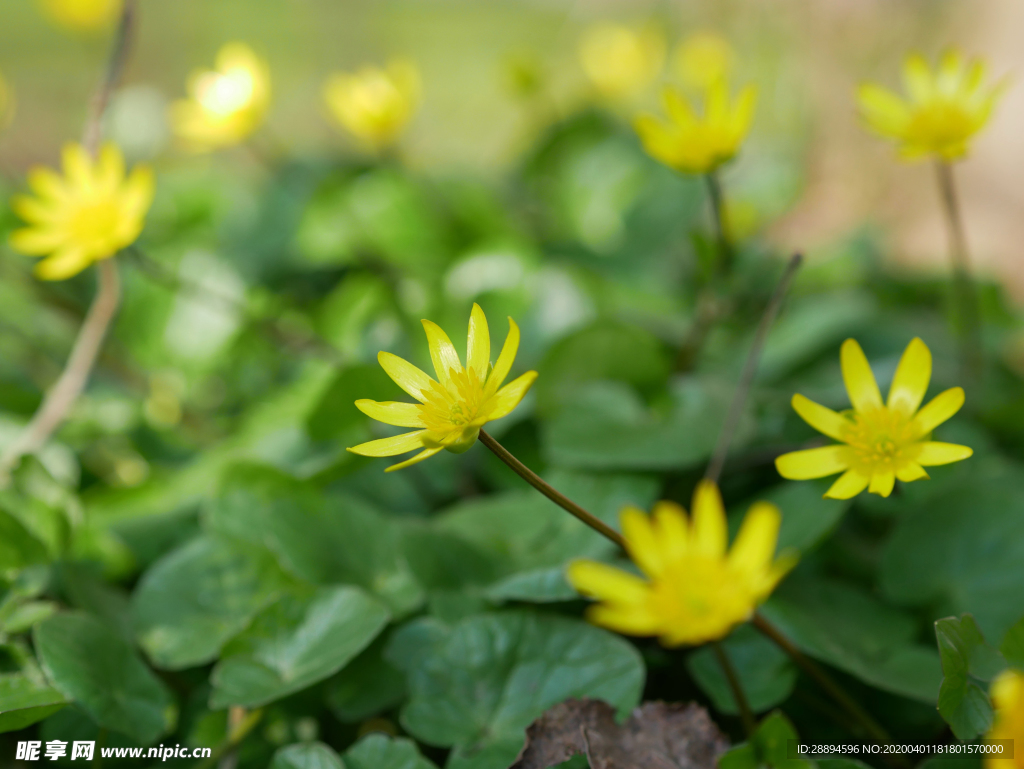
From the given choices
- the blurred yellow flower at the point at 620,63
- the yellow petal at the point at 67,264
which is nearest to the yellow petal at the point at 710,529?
the yellow petal at the point at 67,264

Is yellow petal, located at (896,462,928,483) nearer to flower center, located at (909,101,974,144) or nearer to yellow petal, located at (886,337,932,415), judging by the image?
yellow petal, located at (886,337,932,415)

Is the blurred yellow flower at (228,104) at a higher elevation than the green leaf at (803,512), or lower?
higher

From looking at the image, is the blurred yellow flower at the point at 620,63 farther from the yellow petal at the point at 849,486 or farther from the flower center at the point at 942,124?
the yellow petal at the point at 849,486

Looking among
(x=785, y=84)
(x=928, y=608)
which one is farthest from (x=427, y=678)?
(x=785, y=84)

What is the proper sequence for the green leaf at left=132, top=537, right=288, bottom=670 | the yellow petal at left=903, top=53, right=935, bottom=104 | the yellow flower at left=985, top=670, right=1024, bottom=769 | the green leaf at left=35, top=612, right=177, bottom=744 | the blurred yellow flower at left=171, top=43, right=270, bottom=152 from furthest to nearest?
the blurred yellow flower at left=171, top=43, right=270, bottom=152 → the yellow petal at left=903, top=53, right=935, bottom=104 → the green leaf at left=132, top=537, right=288, bottom=670 → the green leaf at left=35, top=612, right=177, bottom=744 → the yellow flower at left=985, top=670, right=1024, bottom=769

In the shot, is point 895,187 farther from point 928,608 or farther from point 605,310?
point 928,608

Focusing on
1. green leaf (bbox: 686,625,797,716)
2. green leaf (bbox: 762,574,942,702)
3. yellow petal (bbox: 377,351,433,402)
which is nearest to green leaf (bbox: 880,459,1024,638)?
green leaf (bbox: 762,574,942,702)
